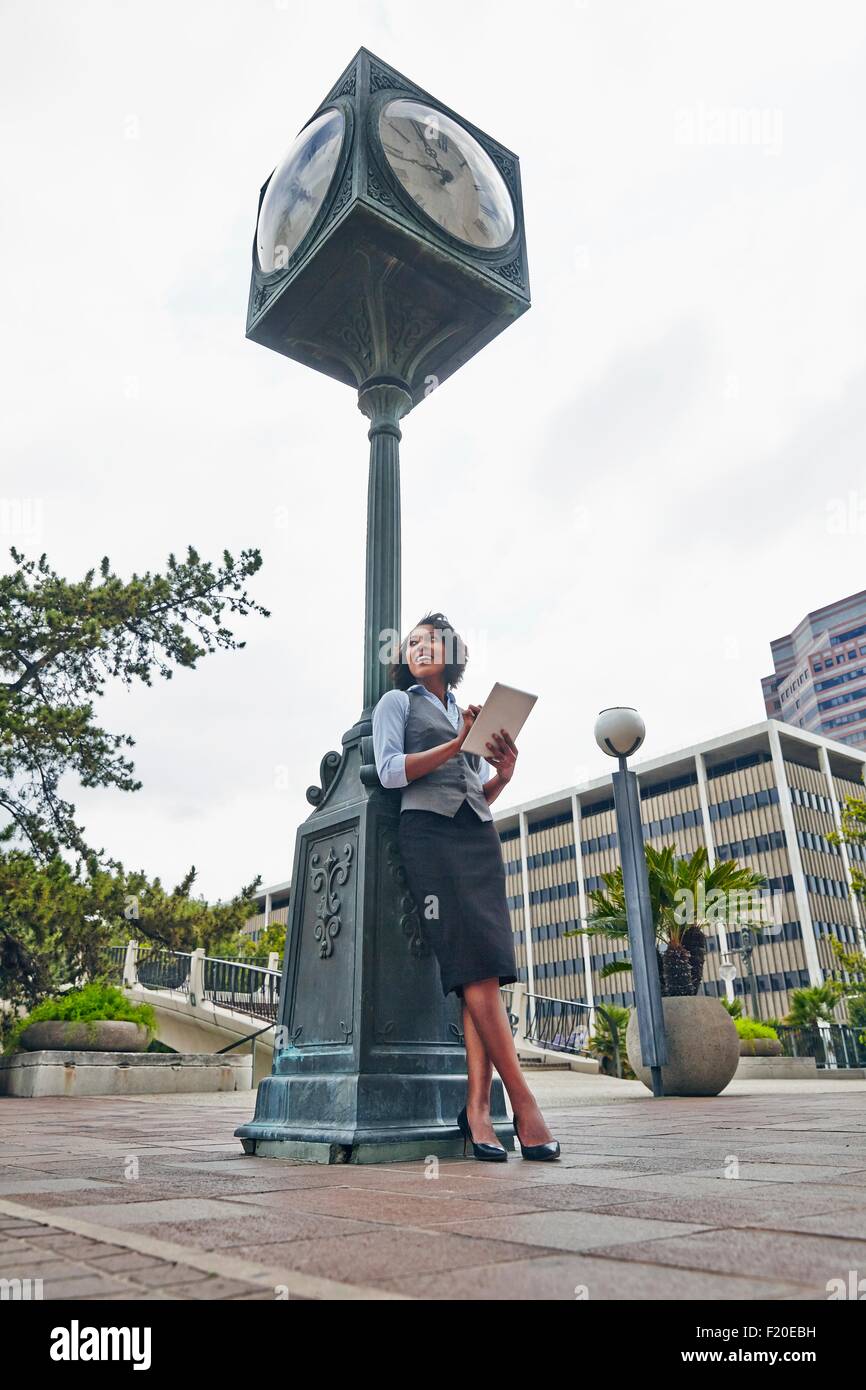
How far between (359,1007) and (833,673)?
101 m

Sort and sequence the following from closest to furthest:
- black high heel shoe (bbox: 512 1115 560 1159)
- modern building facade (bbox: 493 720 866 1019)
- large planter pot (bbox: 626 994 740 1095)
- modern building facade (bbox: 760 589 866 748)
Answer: black high heel shoe (bbox: 512 1115 560 1159) < large planter pot (bbox: 626 994 740 1095) < modern building facade (bbox: 493 720 866 1019) < modern building facade (bbox: 760 589 866 748)

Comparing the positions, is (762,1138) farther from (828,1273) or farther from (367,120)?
(367,120)

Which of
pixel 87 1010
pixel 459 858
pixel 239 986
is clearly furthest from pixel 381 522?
pixel 239 986

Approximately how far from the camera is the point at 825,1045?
2203 cm

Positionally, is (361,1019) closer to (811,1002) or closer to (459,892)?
(459,892)

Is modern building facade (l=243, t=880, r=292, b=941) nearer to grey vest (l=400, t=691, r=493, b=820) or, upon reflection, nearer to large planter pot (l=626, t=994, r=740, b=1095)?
large planter pot (l=626, t=994, r=740, b=1095)

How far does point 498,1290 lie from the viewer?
112 centimetres

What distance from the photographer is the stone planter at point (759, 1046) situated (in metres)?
16.4

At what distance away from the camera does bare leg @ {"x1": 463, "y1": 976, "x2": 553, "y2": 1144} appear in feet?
9.52

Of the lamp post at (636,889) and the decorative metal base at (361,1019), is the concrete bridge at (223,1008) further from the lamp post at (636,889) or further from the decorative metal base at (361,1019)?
the decorative metal base at (361,1019)

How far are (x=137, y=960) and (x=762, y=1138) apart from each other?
20245 mm

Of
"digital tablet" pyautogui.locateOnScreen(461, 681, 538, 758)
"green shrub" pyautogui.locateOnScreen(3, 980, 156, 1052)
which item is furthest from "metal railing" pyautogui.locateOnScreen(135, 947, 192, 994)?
"digital tablet" pyautogui.locateOnScreen(461, 681, 538, 758)
